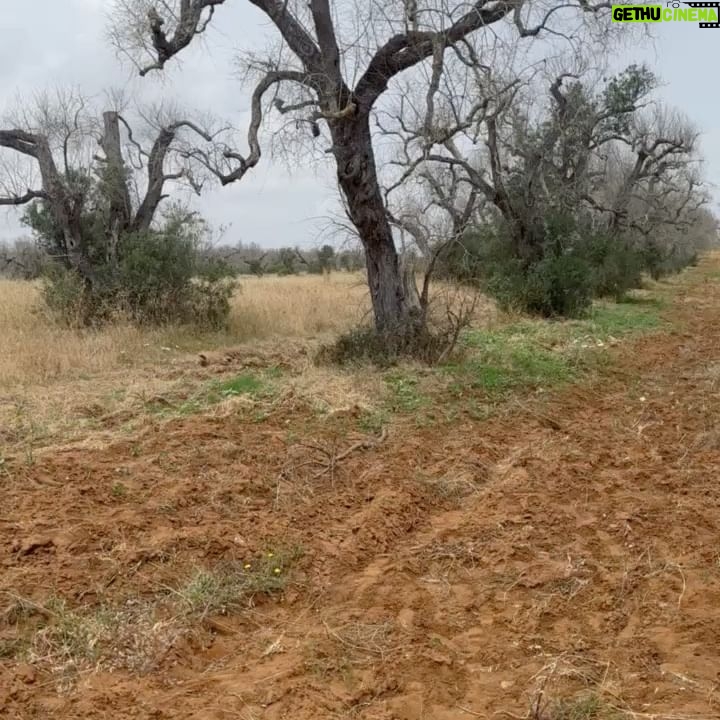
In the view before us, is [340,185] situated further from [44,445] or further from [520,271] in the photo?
[520,271]

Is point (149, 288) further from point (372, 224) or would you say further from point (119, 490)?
point (119, 490)

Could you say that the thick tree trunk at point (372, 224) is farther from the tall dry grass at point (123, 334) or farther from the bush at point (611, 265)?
the bush at point (611, 265)

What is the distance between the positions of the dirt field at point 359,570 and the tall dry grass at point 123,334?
2.75 m

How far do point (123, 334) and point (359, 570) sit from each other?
8.15 metres

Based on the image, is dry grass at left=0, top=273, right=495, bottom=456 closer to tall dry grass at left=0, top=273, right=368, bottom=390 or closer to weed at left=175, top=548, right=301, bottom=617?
tall dry grass at left=0, top=273, right=368, bottom=390

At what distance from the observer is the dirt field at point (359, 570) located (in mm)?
2672

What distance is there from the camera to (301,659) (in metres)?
2.88

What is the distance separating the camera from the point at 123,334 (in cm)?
1091

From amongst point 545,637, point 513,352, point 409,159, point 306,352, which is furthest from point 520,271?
point 545,637

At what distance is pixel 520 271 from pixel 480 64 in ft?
21.6

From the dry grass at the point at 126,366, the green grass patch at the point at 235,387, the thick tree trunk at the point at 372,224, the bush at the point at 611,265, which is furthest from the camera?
the bush at the point at 611,265

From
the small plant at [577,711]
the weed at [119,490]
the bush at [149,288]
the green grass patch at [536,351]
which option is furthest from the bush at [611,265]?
the small plant at [577,711]

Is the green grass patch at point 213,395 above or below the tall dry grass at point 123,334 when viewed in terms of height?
below

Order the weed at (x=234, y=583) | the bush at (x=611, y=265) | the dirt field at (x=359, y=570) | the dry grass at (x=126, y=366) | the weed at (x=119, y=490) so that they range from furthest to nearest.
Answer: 1. the bush at (x=611, y=265)
2. the dry grass at (x=126, y=366)
3. the weed at (x=119, y=490)
4. the weed at (x=234, y=583)
5. the dirt field at (x=359, y=570)
